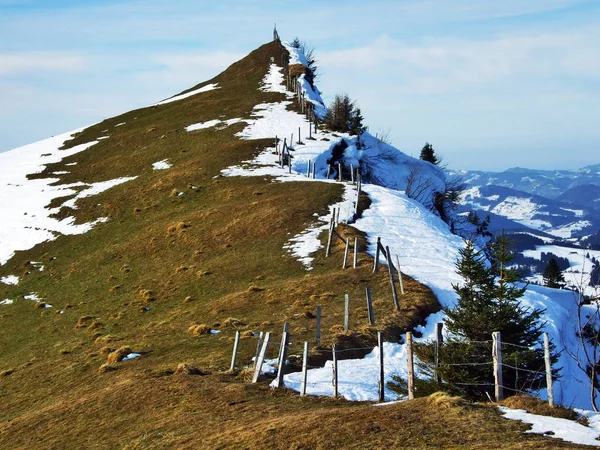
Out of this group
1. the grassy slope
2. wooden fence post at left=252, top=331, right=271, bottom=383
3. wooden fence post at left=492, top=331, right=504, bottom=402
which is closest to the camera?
wooden fence post at left=492, top=331, right=504, bottom=402

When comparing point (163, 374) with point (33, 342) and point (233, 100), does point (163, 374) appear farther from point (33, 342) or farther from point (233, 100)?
point (233, 100)

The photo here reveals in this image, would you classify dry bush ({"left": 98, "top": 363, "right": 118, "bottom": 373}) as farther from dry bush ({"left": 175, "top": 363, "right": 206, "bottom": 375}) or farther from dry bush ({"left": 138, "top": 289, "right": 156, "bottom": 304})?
dry bush ({"left": 138, "top": 289, "right": 156, "bottom": 304})

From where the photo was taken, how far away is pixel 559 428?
15820 mm

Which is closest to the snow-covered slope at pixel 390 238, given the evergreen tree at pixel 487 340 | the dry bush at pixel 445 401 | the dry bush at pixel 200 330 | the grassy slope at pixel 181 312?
the grassy slope at pixel 181 312

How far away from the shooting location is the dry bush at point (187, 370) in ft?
86.0

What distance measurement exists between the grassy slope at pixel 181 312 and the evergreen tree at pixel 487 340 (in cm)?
311

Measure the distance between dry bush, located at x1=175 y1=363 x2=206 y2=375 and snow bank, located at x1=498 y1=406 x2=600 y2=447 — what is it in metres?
13.3

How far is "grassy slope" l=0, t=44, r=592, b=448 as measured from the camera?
1936cm

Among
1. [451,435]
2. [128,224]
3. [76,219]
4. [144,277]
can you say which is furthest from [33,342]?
[451,435]

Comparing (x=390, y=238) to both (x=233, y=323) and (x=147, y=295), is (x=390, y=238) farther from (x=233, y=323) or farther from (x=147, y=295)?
(x=147, y=295)

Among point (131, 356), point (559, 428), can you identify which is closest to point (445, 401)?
point (559, 428)

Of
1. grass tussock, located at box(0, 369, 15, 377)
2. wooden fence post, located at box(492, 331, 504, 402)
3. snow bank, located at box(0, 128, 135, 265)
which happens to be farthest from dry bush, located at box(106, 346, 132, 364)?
snow bank, located at box(0, 128, 135, 265)

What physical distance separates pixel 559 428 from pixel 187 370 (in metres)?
15.2

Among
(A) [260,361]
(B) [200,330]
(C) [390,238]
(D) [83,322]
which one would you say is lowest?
(D) [83,322]
